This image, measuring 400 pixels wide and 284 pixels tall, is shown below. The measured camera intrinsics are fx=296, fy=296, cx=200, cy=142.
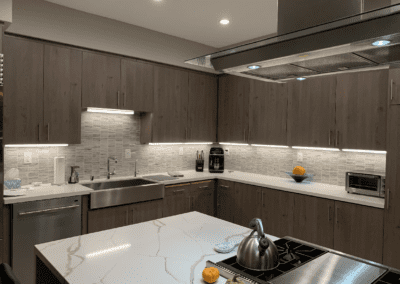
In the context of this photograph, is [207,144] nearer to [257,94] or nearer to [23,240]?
[257,94]

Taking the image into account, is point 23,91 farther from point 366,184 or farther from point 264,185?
point 366,184

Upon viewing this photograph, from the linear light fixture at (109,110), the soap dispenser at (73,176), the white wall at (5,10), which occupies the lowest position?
the soap dispenser at (73,176)

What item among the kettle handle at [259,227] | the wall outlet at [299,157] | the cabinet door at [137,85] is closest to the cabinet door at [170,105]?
the cabinet door at [137,85]

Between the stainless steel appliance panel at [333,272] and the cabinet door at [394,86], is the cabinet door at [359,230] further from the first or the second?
the stainless steel appliance panel at [333,272]

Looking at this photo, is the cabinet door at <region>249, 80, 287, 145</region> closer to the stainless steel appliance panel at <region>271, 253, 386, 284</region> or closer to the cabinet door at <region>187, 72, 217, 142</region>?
the cabinet door at <region>187, 72, 217, 142</region>

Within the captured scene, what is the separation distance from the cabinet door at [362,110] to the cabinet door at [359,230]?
2.25ft

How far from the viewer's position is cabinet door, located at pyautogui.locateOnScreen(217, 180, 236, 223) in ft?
13.4

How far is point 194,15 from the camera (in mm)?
3432

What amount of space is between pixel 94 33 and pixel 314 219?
3277mm

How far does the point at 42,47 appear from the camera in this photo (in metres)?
3.02

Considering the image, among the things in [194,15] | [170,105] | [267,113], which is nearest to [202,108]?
[170,105]

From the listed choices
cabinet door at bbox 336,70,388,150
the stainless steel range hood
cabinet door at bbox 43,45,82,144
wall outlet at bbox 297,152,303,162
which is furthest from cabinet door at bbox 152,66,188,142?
the stainless steel range hood

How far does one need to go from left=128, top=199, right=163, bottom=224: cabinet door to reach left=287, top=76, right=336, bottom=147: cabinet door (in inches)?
73.6

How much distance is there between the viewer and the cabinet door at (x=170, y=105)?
Answer: 4004 millimetres
